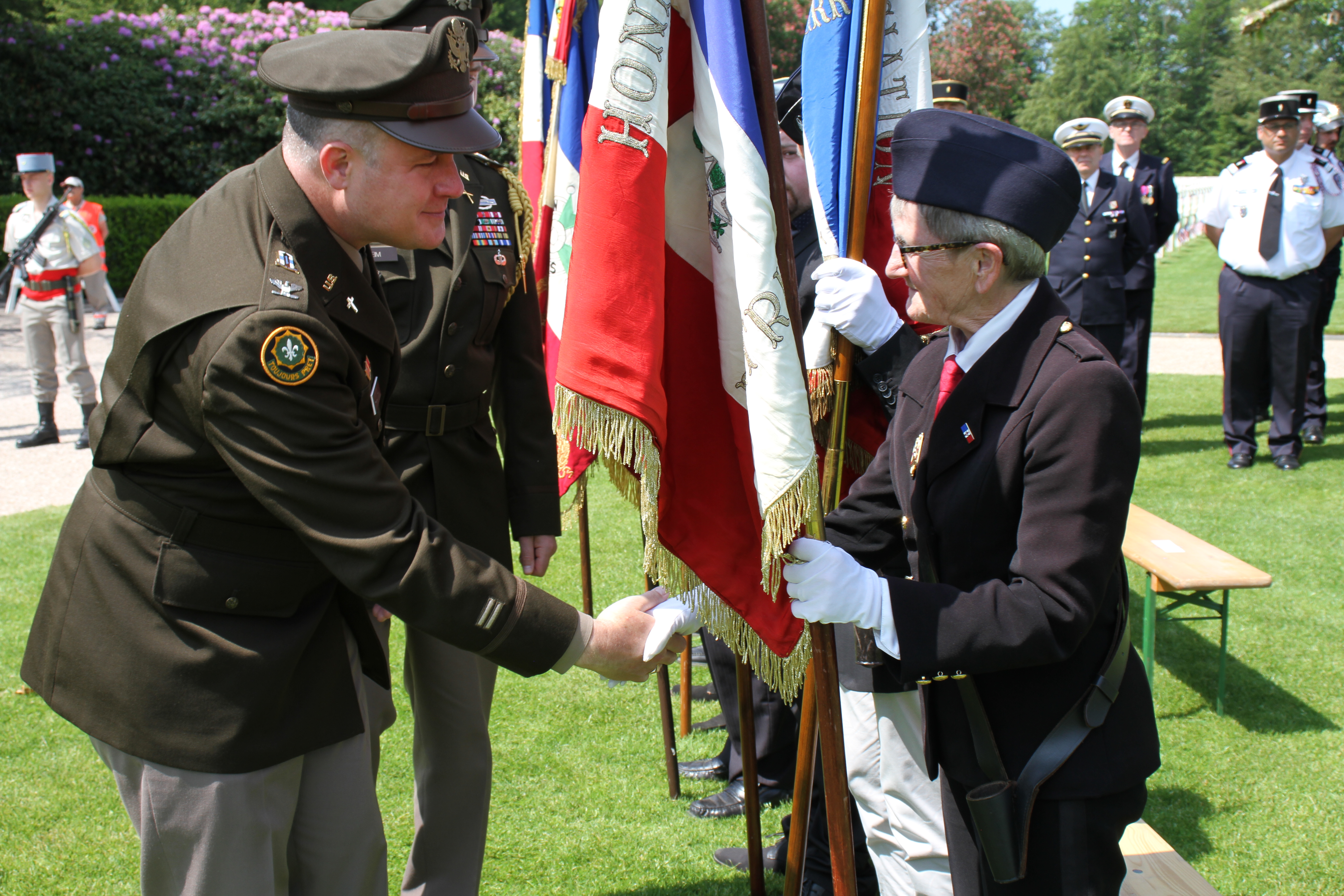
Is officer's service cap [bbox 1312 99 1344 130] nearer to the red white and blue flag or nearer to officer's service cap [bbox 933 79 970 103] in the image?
officer's service cap [bbox 933 79 970 103]

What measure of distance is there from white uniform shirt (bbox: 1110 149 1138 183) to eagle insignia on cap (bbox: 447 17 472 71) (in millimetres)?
8341

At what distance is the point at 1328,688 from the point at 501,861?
3.82 m

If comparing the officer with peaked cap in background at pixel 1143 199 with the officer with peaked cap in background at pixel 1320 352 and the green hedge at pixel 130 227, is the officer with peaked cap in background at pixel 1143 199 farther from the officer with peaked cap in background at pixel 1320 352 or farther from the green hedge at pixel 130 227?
the green hedge at pixel 130 227

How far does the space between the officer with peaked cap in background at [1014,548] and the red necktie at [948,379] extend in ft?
0.05

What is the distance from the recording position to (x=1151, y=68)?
72.3m

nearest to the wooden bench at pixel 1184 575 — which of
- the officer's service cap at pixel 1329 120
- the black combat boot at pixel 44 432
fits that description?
the officer's service cap at pixel 1329 120

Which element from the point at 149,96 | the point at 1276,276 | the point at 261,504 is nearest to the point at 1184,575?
the point at 261,504

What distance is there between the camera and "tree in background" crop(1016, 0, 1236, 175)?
63.3 metres

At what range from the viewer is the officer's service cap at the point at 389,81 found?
6.24 feet

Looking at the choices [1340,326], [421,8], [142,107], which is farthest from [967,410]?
[142,107]

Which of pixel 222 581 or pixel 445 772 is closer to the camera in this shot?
pixel 222 581

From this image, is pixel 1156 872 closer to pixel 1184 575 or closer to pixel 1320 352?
pixel 1184 575

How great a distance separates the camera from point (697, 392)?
7.64 feet

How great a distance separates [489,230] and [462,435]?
2.04 ft
